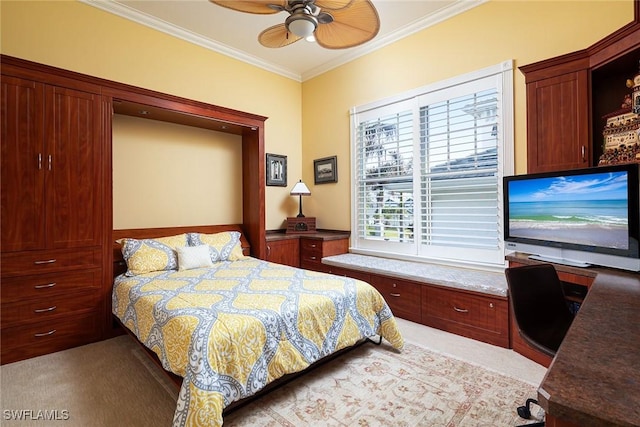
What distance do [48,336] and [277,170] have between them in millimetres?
3243

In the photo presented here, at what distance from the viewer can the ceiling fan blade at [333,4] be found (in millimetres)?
2018

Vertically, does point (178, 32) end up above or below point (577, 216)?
above

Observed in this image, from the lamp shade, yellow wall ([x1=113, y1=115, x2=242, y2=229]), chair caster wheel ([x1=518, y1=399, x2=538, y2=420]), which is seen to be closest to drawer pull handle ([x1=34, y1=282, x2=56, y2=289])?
yellow wall ([x1=113, y1=115, x2=242, y2=229])

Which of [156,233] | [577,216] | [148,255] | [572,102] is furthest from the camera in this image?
[156,233]

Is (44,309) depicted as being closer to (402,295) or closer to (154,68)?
(154,68)

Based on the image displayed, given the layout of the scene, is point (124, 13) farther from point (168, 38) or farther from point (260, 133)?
point (260, 133)

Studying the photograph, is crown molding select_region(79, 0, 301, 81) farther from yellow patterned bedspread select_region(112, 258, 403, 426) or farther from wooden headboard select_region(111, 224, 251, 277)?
yellow patterned bedspread select_region(112, 258, 403, 426)

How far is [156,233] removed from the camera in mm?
3580

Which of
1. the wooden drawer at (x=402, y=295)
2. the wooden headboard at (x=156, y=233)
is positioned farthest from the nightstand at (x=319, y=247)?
the wooden drawer at (x=402, y=295)

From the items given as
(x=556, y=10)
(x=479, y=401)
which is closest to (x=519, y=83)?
(x=556, y=10)

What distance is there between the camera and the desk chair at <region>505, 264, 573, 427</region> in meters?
1.64

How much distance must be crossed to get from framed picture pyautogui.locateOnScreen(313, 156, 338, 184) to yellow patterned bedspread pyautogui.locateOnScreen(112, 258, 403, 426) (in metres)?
2.12

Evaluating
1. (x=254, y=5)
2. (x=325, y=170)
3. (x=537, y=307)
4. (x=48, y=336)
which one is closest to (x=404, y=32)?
(x=325, y=170)

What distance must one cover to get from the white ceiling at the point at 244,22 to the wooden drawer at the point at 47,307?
2.95 metres
